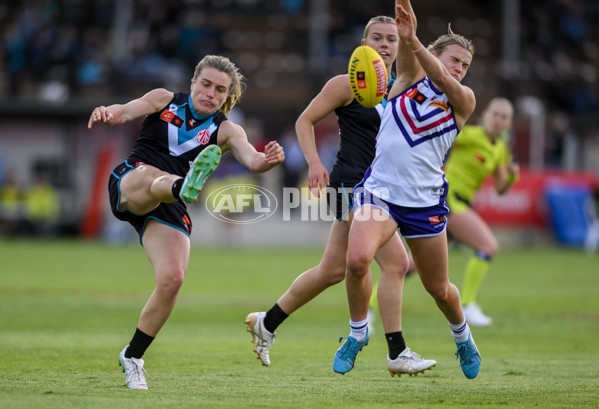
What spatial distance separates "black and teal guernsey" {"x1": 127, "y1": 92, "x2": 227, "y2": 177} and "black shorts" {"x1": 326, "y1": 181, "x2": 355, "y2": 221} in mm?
1113

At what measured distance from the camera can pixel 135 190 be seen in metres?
6.71

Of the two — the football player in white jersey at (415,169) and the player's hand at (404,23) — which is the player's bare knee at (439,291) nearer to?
the football player in white jersey at (415,169)

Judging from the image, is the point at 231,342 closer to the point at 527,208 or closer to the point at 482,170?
the point at 482,170

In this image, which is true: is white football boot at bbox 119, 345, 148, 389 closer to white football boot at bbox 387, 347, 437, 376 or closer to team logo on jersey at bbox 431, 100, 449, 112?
white football boot at bbox 387, 347, 437, 376

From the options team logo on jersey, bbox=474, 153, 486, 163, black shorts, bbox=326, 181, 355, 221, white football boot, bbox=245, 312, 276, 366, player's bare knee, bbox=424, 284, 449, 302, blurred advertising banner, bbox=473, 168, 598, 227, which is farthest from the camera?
blurred advertising banner, bbox=473, 168, 598, 227

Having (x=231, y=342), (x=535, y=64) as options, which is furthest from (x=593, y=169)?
(x=231, y=342)

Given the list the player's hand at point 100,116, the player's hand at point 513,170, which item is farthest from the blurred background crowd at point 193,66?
the player's hand at point 100,116

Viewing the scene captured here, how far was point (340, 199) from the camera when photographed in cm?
753

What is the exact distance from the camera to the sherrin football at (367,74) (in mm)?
6605

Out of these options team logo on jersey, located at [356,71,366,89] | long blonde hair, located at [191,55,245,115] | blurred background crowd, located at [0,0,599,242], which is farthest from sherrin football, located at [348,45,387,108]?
blurred background crowd, located at [0,0,599,242]

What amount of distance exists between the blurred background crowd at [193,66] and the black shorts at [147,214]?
838 inches

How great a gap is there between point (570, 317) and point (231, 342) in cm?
502

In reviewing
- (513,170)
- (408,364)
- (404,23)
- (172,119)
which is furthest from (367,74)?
(513,170)

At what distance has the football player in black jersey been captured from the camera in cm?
651
